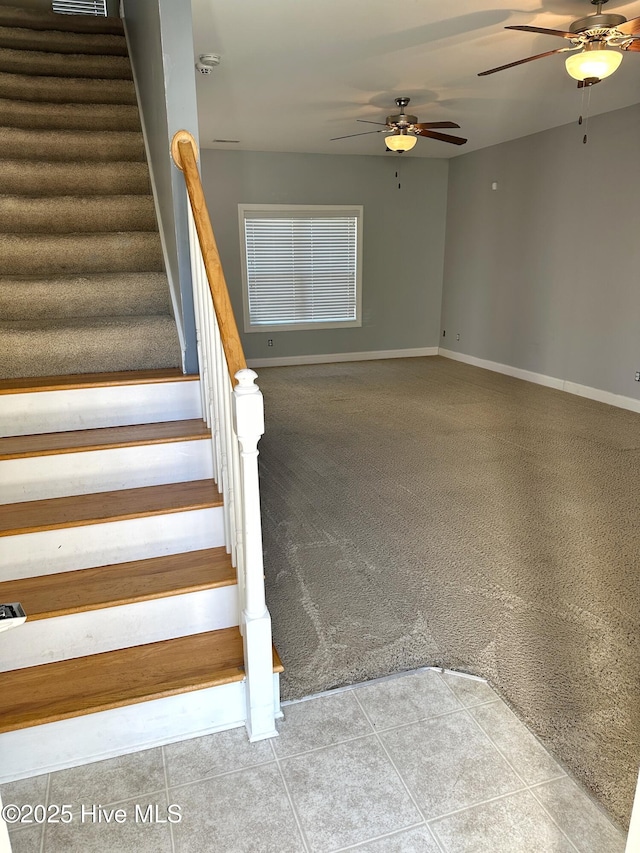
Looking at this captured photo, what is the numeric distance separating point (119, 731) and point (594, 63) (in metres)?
3.76

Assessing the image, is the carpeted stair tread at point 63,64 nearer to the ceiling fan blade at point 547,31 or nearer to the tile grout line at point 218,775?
the ceiling fan blade at point 547,31

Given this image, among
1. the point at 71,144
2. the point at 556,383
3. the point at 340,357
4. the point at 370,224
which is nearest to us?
the point at 71,144

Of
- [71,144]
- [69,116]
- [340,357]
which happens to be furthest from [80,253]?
[340,357]

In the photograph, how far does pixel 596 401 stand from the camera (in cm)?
573

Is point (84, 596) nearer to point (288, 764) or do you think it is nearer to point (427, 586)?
point (288, 764)

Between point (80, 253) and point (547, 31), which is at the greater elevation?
point (547, 31)

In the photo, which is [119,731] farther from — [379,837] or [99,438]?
[99,438]

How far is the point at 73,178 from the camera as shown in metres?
3.30

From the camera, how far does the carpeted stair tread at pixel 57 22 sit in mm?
4227

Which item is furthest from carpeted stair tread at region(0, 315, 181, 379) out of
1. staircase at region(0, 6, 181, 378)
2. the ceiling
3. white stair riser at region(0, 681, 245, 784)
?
the ceiling

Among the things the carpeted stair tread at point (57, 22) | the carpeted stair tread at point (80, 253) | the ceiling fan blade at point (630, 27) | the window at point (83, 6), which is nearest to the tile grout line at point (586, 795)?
the carpeted stair tread at point (80, 253)

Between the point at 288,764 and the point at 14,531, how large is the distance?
3.57 ft

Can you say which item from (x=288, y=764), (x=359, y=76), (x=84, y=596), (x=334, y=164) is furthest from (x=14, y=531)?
(x=334, y=164)

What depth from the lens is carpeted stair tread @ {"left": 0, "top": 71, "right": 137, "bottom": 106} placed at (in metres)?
3.71
